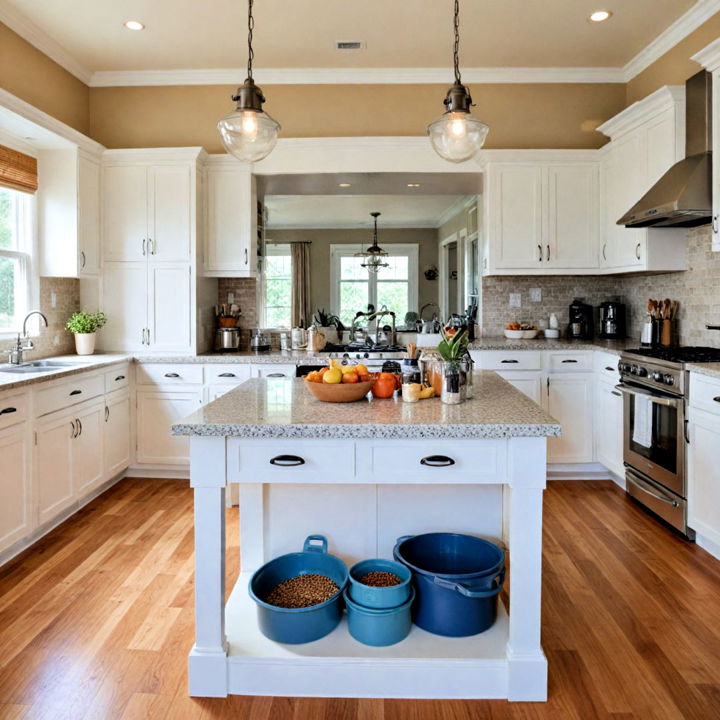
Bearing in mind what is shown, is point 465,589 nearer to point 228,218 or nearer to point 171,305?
point 171,305

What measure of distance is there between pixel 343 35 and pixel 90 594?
3777 millimetres

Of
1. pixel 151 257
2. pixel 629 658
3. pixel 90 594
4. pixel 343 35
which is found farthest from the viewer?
pixel 151 257

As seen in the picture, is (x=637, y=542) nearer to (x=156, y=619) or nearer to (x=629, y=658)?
(x=629, y=658)

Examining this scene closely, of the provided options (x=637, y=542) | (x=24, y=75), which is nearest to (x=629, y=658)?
(x=637, y=542)

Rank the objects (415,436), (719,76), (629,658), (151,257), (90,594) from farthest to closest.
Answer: (151,257) < (719,76) < (90,594) < (629,658) < (415,436)

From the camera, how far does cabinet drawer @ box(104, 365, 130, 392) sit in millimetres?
4012

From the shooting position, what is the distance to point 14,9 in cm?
369

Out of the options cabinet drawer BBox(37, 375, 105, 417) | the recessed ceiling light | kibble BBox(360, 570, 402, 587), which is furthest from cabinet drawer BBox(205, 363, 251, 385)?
→ the recessed ceiling light

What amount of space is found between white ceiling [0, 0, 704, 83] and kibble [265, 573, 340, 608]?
3.36 metres

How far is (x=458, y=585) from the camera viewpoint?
1990 mm

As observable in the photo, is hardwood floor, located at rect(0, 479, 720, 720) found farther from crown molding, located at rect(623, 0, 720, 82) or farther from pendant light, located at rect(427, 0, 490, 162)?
crown molding, located at rect(623, 0, 720, 82)

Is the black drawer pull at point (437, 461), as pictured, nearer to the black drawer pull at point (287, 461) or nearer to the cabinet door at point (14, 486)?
the black drawer pull at point (287, 461)

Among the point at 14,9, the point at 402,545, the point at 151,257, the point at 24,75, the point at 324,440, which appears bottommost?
the point at 402,545

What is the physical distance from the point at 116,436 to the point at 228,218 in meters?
1.84
